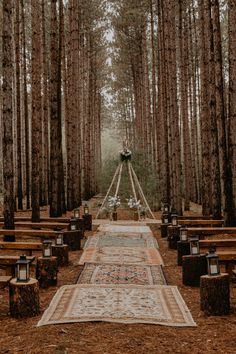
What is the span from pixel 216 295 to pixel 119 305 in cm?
117

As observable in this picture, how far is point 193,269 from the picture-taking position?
710 cm

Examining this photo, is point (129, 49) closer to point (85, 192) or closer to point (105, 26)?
point (105, 26)

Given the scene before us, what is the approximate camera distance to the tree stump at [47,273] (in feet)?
22.4

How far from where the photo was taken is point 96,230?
14500mm

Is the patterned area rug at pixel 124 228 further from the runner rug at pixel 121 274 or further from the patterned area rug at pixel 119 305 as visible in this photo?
the patterned area rug at pixel 119 305

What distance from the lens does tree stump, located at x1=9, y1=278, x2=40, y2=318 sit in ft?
17.1

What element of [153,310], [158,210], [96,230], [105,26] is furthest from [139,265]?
[105,26]

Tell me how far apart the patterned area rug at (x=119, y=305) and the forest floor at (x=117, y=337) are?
0.15m

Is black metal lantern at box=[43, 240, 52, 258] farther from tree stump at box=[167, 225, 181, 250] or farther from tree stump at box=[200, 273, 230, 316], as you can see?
tree stump at box=[167, 225, 181, 250]

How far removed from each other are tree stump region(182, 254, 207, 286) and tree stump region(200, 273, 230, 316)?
164cm

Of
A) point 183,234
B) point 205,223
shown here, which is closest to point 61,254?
point 183,234

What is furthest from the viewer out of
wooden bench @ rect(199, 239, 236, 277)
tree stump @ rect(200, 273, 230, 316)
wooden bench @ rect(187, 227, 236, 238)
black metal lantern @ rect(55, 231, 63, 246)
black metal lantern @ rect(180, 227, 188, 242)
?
wooden bench @ rect(187, 227, 236, 238)

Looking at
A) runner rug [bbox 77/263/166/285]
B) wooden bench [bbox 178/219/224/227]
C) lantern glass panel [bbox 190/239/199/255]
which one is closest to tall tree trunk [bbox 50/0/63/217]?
wooden bench [bbox 178/219/224/227]

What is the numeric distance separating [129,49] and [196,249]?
25307 millimetres
